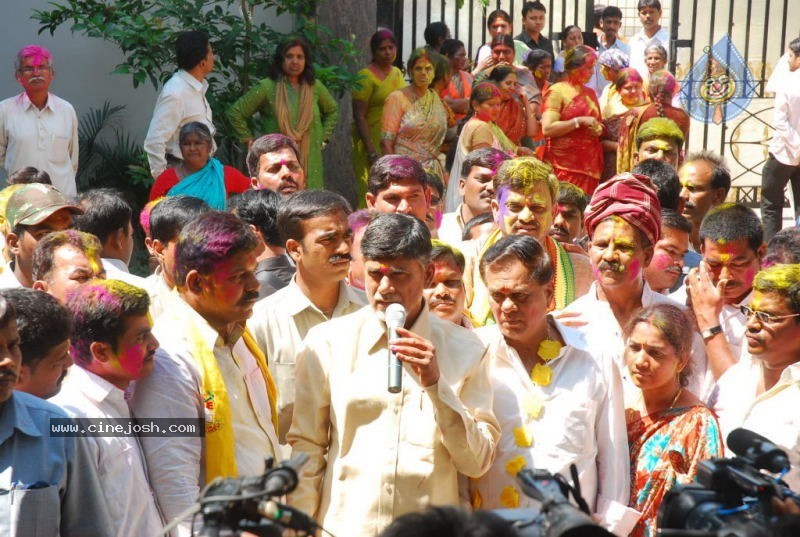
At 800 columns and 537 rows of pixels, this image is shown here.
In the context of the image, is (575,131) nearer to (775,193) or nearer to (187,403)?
(775,193)

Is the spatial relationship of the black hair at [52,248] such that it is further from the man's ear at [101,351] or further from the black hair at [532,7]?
the black hair at [532,7]

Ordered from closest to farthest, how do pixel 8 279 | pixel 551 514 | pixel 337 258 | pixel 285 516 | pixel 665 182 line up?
pixel 551 514 → pixel 285 516 → pixel 337 258 → pixel 8 279 → pixel 665 182

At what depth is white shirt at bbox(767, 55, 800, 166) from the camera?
33.7 ft

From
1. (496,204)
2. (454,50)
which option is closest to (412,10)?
(454,50)

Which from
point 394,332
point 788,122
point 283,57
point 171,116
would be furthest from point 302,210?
point 788,122

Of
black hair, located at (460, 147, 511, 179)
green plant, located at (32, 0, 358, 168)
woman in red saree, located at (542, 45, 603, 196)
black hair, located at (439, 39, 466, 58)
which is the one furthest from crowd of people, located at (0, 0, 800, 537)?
black hair, located at (439, 39, 466, 58)

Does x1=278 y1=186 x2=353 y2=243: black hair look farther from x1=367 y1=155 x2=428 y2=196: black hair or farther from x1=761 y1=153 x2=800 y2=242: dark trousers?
x1=761 y1=153 x2=800 y2=242: dark trousers

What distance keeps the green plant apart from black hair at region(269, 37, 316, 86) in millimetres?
450

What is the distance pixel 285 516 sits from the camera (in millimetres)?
2064

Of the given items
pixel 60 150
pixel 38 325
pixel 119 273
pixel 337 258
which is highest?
pixel 38 325

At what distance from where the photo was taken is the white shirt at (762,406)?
13.0 feet

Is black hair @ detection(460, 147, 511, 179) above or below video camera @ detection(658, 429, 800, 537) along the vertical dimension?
below

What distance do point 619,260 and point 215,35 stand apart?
240 inches

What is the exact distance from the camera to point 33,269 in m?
4.55
